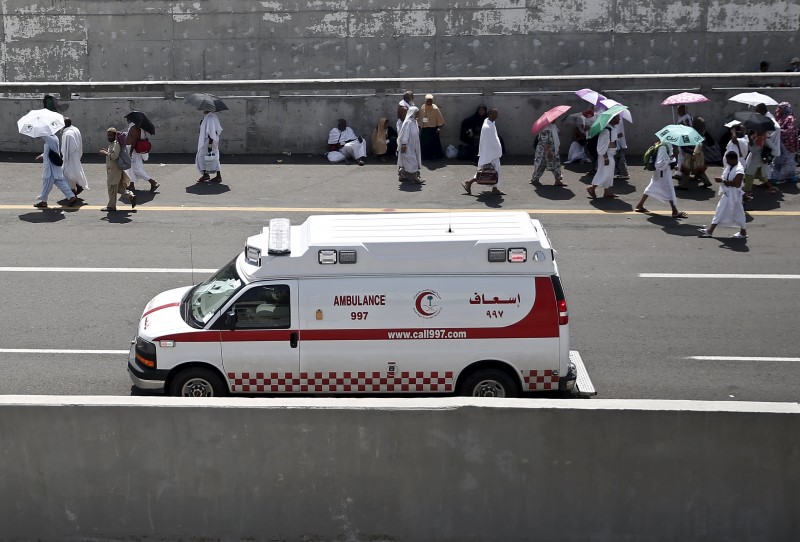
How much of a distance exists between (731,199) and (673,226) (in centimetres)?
128

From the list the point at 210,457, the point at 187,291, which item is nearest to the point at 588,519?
the point at 210,457

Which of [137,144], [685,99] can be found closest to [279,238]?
[137,144]

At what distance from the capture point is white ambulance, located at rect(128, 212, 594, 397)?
9891mm

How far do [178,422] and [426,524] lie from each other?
1.77m

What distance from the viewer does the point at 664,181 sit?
17.3m

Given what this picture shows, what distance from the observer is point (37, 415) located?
22.9ft

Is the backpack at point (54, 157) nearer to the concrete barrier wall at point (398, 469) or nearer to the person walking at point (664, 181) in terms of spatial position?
the person walking at point (664, 181)

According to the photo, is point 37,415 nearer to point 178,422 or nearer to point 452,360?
point 178,422

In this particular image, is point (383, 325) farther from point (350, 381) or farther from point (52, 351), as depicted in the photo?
point (52, 351)

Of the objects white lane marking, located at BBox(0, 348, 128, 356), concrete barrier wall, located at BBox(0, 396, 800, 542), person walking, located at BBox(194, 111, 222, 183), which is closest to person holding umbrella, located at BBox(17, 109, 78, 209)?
person walking, located at BBox(194, 111, 222, 183)

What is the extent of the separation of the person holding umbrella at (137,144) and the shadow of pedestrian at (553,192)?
6.94m

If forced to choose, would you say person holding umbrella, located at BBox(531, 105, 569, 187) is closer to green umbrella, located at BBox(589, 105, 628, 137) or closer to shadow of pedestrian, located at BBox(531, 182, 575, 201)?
shadow of pedestrian, located at BBox(531, 182, 575, 201)

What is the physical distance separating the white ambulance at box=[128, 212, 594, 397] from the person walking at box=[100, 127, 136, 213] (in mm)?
8028

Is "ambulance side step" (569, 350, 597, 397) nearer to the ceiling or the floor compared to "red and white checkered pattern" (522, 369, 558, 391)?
nearer to the floor
